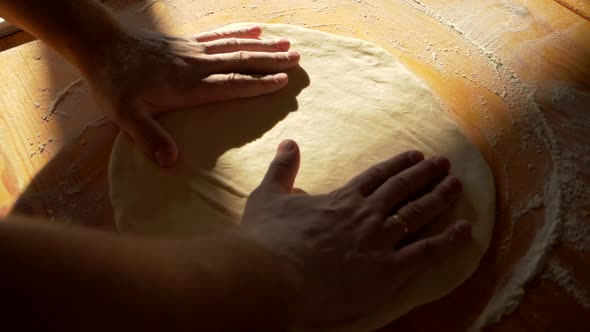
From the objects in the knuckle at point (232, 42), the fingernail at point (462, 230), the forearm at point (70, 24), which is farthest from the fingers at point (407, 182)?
the forearm at point (70, 24)

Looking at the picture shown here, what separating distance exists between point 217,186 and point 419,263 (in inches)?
16.9

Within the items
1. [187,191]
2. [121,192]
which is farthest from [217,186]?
[121,192]

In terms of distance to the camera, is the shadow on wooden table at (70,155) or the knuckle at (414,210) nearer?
the knuckle at (414,210)

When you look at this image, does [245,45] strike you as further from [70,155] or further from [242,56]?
[70,155]

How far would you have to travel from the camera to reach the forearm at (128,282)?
51 cm

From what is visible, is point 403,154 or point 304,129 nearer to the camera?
point 403,154

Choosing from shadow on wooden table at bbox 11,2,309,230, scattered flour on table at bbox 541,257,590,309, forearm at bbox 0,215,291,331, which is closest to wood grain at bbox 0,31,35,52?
shadow on wooden table at bbox 11,2,309,230

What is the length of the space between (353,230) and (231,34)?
632 millimetres

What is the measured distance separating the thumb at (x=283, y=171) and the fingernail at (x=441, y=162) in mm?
275

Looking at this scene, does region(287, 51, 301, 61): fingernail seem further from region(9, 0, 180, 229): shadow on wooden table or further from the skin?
region(9, 0, 180, 229): shadow on wooden table

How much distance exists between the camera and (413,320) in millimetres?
855

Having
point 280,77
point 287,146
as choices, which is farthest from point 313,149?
point 280,77

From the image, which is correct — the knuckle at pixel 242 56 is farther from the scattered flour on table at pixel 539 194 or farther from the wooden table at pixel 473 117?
the scattered flour on table at pixel 539 194

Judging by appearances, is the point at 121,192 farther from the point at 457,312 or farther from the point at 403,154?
the point at 457,312
